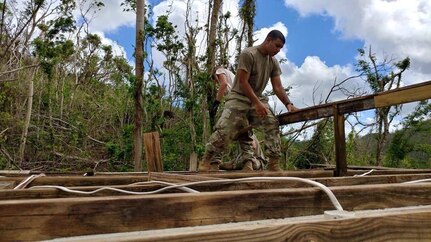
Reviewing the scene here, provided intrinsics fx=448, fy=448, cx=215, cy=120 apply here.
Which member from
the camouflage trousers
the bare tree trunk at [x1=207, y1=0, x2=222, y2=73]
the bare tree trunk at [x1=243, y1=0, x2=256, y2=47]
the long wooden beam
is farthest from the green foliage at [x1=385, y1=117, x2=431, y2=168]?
the long wooden beam

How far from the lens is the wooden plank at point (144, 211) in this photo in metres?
1.18

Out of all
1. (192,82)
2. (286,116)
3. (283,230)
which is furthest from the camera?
(192,82)

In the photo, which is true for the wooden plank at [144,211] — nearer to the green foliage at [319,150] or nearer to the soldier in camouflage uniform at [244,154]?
the soldier in camouflage uniform at [244,154]

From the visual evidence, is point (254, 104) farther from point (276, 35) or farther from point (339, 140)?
point (339, 140)

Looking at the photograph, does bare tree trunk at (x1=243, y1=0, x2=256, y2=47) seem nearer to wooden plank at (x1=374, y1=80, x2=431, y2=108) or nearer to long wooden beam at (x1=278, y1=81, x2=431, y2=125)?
long wooden beam at (x1=278, y1=81, x2=431, y2=125)

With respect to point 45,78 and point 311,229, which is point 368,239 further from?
point 45,78

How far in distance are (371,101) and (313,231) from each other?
2262 mm

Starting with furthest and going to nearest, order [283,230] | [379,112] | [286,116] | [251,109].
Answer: [379,112] < [251,109] < [286,116] < [283,230]

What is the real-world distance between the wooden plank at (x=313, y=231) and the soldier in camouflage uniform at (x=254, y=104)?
3.21 metres

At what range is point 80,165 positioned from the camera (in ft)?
33.1

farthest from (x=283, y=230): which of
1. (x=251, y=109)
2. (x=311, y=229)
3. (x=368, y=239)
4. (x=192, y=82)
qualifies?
(x=192, y=82)

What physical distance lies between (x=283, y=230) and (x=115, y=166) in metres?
8.94

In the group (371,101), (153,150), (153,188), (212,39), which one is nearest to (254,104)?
(153,150)

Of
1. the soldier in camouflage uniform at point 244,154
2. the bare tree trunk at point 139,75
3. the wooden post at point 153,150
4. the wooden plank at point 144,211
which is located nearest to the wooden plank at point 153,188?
the wooden plank at point 144,211
